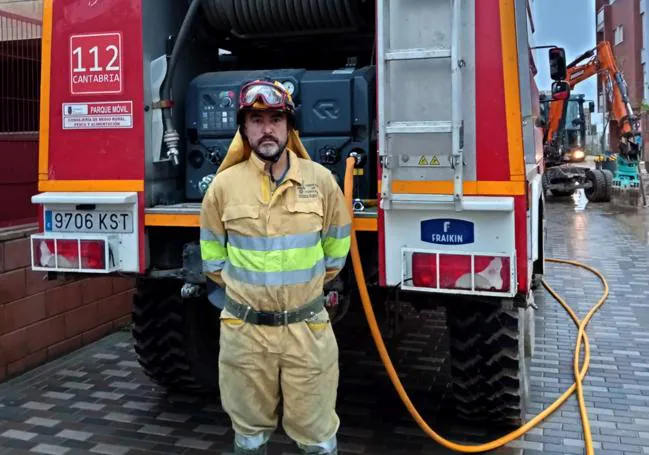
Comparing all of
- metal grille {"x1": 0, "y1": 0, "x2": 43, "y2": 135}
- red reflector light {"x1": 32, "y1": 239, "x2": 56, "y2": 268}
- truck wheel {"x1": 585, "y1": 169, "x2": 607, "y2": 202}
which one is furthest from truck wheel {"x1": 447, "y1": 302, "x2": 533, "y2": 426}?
truck wheel {"x1": 585, "y1": 169, "x2": 607, "y2": 202}

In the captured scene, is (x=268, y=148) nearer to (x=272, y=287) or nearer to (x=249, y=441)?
(x=272, y=287)

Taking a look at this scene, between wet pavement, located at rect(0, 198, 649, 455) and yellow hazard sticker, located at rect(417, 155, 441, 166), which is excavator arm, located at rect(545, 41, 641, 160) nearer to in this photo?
wet pavement, located at rect(0, 198, 649, 455)

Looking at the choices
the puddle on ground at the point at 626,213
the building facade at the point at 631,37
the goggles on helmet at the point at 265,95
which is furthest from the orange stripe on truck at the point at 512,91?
the building facade at the point at 631,37

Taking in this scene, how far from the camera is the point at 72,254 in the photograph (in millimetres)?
3990

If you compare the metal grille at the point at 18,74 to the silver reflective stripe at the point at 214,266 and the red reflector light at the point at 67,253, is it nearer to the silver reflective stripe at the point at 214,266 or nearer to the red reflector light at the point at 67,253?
the red reflector light at the point at 67,253

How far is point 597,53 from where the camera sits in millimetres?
18797

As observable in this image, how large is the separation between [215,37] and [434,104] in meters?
1.91

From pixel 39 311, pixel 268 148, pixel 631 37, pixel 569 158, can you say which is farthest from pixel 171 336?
pixel 631 37

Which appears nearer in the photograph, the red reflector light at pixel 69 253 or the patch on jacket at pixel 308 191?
the patch on jacket at pixel 308 191

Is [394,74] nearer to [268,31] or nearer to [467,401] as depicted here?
[268,31]

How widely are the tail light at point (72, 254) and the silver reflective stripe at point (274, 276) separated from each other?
1118 mm

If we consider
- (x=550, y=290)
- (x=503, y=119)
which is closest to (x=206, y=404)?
(x=503, y=119)

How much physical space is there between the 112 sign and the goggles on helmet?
3.99 ft

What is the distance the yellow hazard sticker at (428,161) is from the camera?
135 inches
